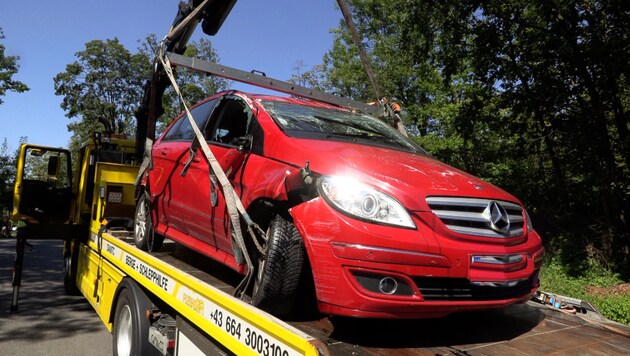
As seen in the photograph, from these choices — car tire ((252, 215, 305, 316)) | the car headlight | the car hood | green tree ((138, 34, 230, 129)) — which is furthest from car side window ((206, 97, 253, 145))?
green tree ((138, 34, 230, 129))

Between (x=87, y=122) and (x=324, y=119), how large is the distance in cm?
3781

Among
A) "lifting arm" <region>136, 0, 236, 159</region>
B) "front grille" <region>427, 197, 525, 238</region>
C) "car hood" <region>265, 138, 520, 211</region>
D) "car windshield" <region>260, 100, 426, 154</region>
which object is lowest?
"front grille" <region>427, 197, 525, 238</region>

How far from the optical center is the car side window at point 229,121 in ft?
12.4

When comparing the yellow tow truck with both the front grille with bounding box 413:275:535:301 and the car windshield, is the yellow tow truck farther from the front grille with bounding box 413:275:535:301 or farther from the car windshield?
the car windshield

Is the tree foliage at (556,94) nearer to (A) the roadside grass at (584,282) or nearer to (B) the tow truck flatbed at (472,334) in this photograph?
(A) the roadside grass at (584,282)

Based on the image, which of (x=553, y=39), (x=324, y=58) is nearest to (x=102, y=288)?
(x=553, y=39)

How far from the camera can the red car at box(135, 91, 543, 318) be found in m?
2.29

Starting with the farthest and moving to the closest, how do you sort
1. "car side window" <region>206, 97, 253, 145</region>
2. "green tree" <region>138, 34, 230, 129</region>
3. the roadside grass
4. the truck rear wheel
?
1. "green tree" <region>138, 34, 230, 129</region>
2. the roadside grass
3. the truck rear wheel
4. "car side window" <region>206, 97, 253, 145</region>

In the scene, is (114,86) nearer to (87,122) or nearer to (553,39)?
Answer: (87,122)

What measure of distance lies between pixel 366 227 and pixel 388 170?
490 millimetres

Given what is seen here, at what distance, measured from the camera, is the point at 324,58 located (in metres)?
28.9

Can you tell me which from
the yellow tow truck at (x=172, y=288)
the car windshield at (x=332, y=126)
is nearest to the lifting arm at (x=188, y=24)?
the yellow tow truck at (x=172, y=288)

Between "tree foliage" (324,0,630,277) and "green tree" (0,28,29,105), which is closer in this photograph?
"tree foliage" (324,0,630,277)

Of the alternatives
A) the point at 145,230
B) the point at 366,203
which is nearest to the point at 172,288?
the point at 145,230
